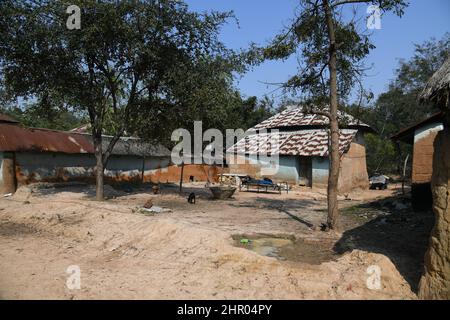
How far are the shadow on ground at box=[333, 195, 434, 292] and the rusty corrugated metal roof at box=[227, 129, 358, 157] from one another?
1233 cm

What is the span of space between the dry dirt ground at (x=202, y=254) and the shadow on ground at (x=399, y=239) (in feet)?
0.08

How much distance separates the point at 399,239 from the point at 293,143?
1836 cm

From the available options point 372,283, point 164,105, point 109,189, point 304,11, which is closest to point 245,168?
point 109,189

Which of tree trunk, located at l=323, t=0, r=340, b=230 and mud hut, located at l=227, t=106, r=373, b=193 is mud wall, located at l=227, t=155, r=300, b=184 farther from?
tree trunk, located at l=323, t=0, r=340, b=230

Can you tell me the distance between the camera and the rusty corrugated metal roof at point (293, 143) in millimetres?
25266

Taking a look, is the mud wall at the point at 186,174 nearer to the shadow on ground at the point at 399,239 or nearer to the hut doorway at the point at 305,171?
the hut doorway at the point at 305,171

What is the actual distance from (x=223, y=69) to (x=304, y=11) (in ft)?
20.3

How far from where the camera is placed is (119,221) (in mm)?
11562

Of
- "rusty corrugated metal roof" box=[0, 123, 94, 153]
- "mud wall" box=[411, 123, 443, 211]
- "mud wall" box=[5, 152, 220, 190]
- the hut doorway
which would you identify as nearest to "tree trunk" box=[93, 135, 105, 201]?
"rusty corrugated metal roof" box=[0, 123, 94, 153]

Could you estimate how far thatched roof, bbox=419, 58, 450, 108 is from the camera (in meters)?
5.87

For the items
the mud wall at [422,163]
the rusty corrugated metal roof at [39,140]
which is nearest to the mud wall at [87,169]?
the rusty corrugated metal roof at [39,140]

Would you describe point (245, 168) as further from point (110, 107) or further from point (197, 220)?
point (197, 220)
